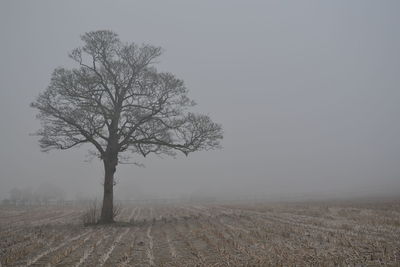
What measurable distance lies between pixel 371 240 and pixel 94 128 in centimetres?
1585

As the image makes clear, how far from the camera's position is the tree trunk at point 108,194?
18.7m

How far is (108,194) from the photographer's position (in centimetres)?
1916

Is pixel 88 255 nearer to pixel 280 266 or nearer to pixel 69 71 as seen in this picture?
pixel 280 266

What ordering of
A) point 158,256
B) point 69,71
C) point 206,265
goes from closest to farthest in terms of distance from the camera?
1. point 206,265
2. point 158,256
3. point 69,71

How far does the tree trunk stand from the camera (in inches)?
735

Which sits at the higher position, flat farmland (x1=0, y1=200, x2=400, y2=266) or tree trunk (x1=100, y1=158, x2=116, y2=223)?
tree trunk (x1=100, y1=158, x2=116, y2=223)

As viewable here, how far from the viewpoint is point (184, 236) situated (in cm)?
1232

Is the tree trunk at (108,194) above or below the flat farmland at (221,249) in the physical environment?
above

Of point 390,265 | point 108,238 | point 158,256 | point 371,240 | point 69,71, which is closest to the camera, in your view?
point 390,265

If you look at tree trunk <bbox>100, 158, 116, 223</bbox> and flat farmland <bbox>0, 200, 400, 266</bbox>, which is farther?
tree trunk <bbox>100, 158, 116, 223</bbox>

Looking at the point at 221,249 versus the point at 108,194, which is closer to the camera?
the point at 221,249

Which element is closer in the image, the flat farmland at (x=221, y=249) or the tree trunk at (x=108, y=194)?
the flat farmland at (x=221, y=249)

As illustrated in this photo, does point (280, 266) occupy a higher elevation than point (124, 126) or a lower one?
lower

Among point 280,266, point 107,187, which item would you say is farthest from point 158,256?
point 107,187
